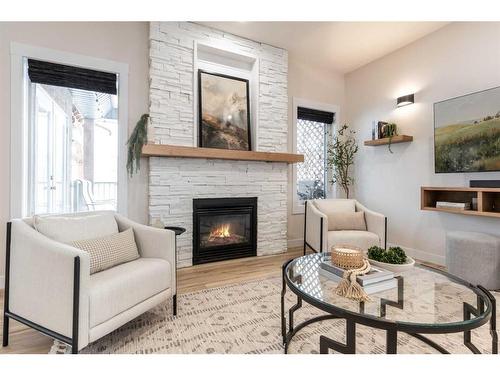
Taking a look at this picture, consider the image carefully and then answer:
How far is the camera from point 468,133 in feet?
9.55

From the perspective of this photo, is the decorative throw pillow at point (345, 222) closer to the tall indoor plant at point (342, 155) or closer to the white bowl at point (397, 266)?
the tall indoor plant at point (342, 155)

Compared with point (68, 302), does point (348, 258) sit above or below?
above

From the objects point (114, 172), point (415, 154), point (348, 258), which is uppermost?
point (415, 154)

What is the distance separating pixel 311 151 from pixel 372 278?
3.10 meters

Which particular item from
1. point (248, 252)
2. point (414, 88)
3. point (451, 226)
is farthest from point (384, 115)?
point (248, 252)

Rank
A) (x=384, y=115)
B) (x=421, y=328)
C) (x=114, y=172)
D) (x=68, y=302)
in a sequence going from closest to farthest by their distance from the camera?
(x=421, y=328) → (x=68, y=302) → (x=114, y=172) → (x=384, y=115)

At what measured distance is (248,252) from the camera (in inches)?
139

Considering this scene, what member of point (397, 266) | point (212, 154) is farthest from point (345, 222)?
point (212, 154)

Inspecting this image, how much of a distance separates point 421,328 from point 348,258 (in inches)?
21.9

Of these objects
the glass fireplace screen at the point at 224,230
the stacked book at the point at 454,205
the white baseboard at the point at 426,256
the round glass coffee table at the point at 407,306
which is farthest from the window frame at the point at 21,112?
the white baseboard at the point at 426,256

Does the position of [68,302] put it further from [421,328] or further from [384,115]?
[384,115]

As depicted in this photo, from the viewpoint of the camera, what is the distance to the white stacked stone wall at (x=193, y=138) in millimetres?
3012

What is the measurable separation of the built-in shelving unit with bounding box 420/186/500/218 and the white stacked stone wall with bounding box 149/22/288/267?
176 centimetres
